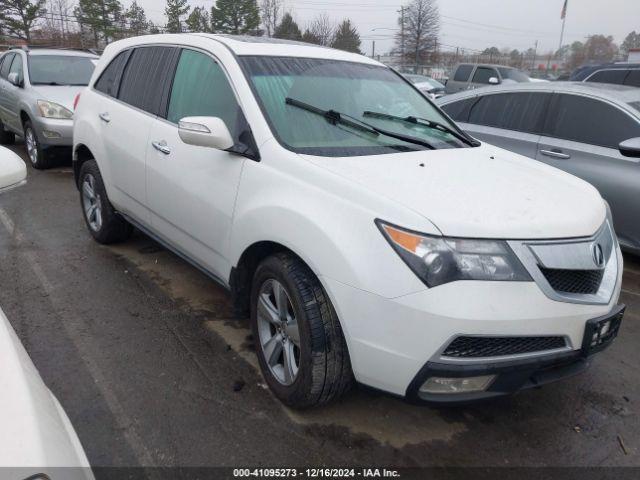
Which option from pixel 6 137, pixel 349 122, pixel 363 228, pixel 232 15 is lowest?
pixel 6 137

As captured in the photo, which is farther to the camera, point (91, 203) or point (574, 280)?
point (91, 203)

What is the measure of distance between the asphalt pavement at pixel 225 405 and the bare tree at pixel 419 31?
55103 millimetres

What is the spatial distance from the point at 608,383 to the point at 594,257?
117cm

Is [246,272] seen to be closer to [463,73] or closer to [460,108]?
[460,108]

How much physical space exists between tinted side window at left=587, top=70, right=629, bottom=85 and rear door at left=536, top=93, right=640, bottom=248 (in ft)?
Answer: 14.6

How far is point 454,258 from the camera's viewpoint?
201 centimetres

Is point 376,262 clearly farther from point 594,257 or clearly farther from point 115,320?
point 115,320

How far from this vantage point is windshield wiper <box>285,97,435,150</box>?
2.90 m

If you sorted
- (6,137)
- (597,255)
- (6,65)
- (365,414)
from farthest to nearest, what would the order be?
(6,137)
(6,65)
(365,414)
(597,255)

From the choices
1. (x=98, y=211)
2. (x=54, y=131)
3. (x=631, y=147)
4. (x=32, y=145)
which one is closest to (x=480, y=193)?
(x=631, y=147)

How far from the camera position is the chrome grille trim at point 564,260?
81.1 inches

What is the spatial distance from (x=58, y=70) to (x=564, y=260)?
8.61 metres

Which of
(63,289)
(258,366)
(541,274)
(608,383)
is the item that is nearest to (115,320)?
(63,289)

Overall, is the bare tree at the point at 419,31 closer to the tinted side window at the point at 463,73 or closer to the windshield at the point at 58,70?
the tinted side window at the point at 463,73
